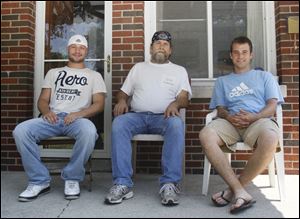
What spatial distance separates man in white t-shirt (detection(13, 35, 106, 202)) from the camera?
9.41 feet

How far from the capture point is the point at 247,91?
296 cm

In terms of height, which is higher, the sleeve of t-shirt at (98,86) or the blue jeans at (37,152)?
the sleeve of t-shirt at (98,86)

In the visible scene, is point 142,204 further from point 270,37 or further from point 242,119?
point 270,37

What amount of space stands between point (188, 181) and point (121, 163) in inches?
35.5

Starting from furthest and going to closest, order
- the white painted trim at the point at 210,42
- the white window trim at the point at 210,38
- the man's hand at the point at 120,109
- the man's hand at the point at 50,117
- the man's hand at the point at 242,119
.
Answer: the white painted trim at the point at 210,42, the white window trim at the point at 210,38, the man's hand at the point at 120,109, the man's hand at the point at 50,117, the man's hand at the point at 242,119

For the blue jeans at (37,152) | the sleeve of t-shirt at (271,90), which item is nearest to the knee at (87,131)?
the blue jeans at (37,152)

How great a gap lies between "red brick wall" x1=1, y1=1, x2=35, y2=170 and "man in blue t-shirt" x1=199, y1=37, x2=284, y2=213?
2.04 m

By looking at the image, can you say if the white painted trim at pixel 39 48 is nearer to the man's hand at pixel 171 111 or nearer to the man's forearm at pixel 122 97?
the man's forearm at pixel 122 97

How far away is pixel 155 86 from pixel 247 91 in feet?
2.62

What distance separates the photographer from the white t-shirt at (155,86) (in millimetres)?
Result: 3219

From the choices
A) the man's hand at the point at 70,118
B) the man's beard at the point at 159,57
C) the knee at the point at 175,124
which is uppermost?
the man's beard at the point at 159,57

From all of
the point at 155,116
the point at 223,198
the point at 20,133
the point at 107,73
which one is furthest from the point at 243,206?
the point at 107,73

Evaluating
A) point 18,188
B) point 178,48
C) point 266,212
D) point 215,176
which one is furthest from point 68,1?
point 266,212

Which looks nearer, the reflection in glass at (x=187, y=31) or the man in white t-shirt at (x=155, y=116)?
the man in white t-shirt at (x=155, y=116)
